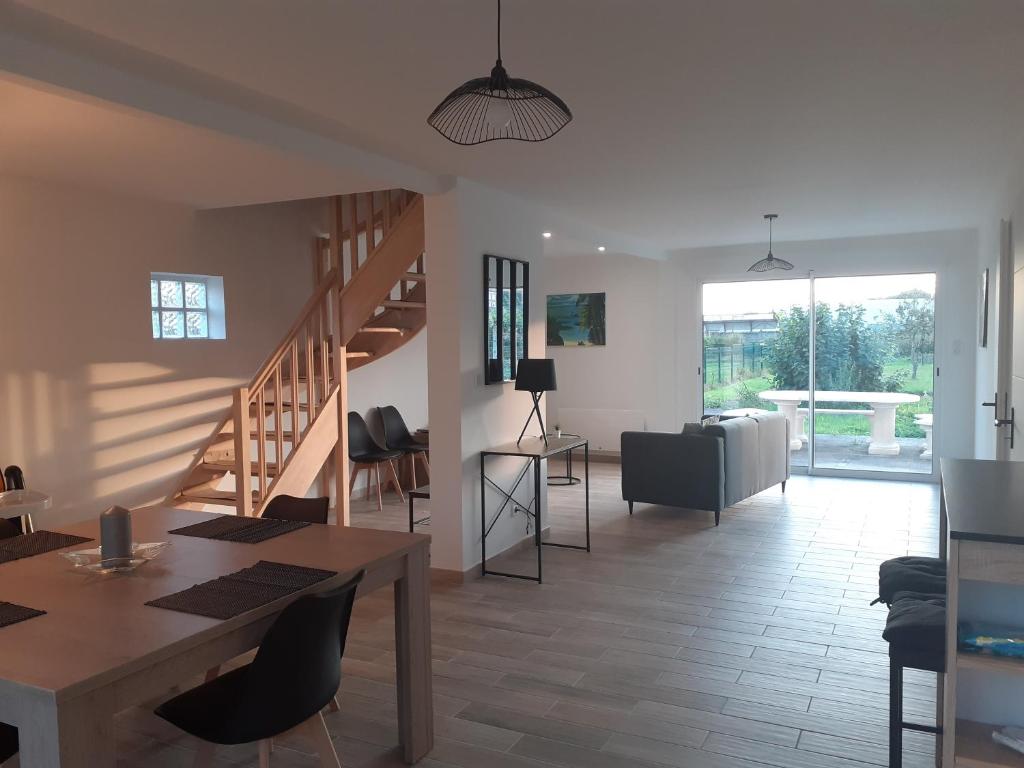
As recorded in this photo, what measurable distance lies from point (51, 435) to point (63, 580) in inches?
120

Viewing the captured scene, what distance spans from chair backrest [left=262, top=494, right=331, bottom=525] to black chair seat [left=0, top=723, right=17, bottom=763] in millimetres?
1258

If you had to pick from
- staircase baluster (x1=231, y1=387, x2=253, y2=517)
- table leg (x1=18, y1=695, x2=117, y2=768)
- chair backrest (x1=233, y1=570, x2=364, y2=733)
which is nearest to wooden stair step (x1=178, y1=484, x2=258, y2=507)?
staircase baluster (x1=231, y1=387, x2=253, y2=517)

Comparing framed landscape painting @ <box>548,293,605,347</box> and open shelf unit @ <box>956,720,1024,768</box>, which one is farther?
framed landscape painting @ <box>548,293,605,347</box>

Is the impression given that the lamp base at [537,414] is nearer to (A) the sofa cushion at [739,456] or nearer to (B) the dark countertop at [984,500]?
(A) the sofa cushion at [739,456]

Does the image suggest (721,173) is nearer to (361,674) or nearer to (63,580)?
(361,674)

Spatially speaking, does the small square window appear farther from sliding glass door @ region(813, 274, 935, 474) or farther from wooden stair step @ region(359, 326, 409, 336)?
sliding glass door @ region(813, 274, 935, 474)

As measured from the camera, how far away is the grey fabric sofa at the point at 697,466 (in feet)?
20.2

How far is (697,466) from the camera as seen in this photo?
6.21 metres

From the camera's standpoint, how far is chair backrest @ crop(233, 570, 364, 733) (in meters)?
1.98

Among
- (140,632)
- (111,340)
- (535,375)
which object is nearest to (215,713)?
(140,632)

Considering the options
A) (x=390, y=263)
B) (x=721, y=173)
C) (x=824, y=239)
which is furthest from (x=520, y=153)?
(x=824, y=239)

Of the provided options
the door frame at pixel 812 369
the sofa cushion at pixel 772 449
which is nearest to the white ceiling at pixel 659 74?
the sofa cushion at pixel 772 449

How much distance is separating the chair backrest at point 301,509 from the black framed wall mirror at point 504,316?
1868 millimetres

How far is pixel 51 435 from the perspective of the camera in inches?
194
